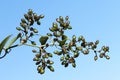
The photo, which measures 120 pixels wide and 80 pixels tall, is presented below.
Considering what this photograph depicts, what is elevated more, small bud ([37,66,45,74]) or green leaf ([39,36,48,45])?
green leaf ([39,36,48,45])

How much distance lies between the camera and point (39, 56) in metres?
5.68

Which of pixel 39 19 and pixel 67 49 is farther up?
pixel 39 19

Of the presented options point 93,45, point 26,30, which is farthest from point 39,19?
point 93,45

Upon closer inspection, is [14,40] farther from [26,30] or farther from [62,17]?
[62,17]

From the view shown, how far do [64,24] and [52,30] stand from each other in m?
0.23


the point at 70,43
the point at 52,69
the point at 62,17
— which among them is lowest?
the point at 52,69

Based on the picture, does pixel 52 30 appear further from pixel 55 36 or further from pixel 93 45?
pixel 93 45

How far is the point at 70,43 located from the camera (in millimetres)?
5531

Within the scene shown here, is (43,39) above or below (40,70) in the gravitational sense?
above

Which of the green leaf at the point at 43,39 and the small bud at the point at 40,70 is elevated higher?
the green leaf at the point at 43,39

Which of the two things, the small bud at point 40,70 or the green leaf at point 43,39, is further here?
the green leaf at point 43,39

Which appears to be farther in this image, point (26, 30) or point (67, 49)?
point (26, 30)

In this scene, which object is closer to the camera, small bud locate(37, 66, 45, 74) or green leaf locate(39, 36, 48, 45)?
small bud locate(37, 66, 45, 74)

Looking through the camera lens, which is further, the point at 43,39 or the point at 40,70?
the point at 43,39
